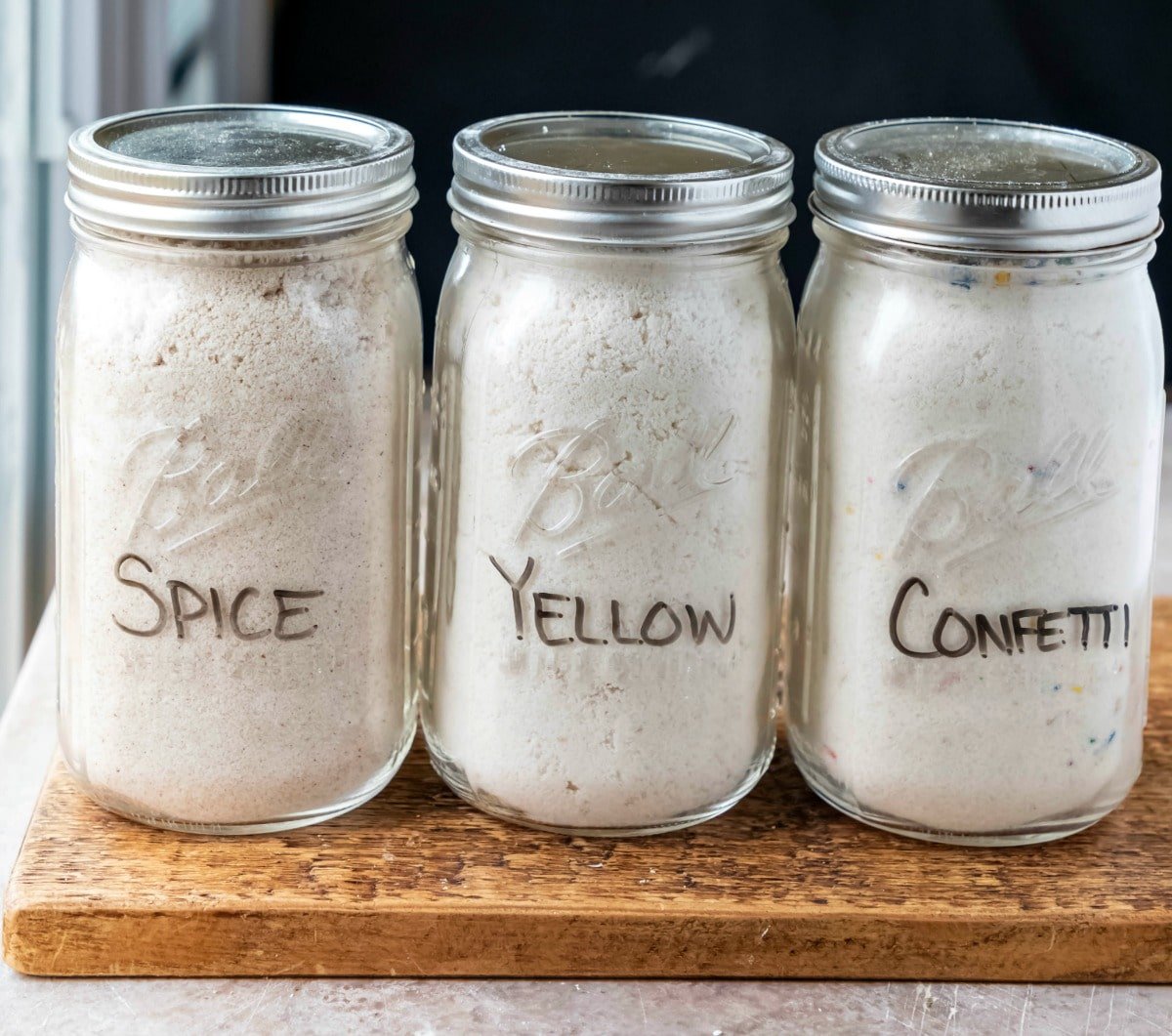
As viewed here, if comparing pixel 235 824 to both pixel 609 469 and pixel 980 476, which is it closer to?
pixel 609 469

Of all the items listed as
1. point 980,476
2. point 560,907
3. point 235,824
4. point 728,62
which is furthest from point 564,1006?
point 728,62

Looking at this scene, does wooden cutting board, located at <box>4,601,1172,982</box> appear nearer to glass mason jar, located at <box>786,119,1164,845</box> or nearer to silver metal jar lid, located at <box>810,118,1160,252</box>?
glass mason jar, located at <box>786,119,1164,845</box>

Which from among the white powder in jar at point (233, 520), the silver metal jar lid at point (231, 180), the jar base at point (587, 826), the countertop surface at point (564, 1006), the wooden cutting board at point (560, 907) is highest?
the silver metal jar lid at point (231, 180)

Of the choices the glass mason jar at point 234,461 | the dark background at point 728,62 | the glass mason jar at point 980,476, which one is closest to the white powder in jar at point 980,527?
the glass mason jar at point 980,476

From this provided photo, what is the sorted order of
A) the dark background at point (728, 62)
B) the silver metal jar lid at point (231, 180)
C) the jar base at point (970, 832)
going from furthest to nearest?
the dark background at point (728, 62) < the jar base at point (970, 832) < the silver metal jar lid at point (231, 180)

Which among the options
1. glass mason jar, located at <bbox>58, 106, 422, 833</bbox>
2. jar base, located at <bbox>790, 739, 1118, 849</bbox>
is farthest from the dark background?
jar base, located at <bbox>790, 739, 1118, 849</bbox>

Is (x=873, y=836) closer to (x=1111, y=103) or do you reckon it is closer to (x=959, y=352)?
(x=959, y=352)

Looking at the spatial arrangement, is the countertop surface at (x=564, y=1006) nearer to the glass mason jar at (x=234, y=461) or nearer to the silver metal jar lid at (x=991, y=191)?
the glass mason jar at (x=234, y=461)
